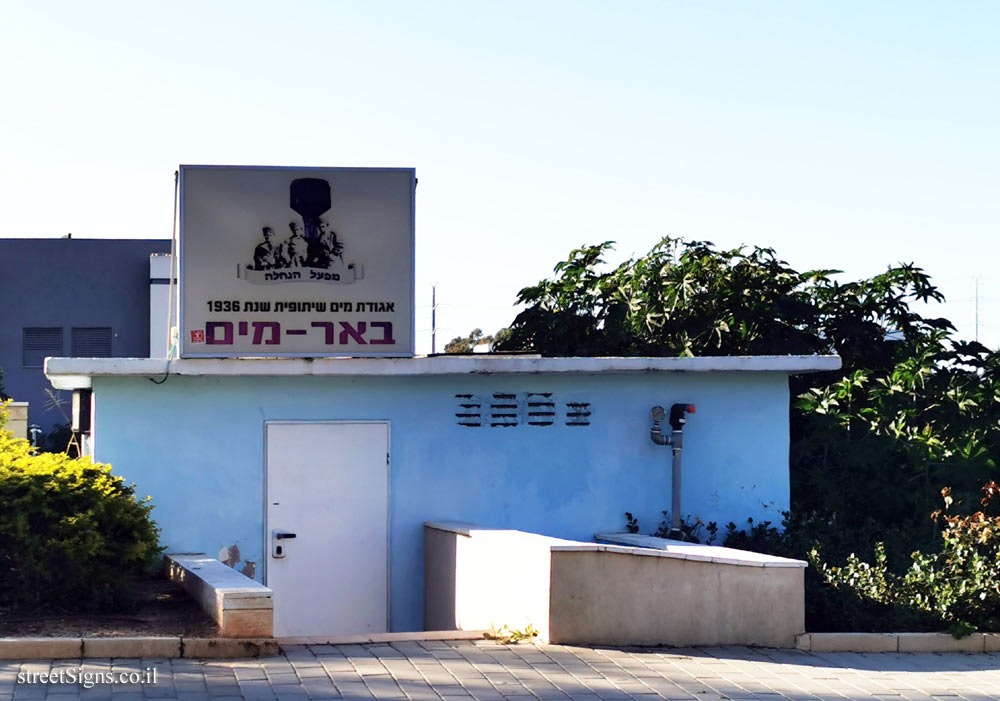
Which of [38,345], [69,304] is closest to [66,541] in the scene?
[69,304]

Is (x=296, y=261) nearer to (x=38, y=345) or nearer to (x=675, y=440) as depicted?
(x=675, y=440)

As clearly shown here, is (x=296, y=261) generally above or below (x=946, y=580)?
above

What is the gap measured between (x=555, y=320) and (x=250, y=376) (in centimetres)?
731

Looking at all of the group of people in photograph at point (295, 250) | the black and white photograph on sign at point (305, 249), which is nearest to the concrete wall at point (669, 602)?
the black and white photograph on sign at point (305, 249)

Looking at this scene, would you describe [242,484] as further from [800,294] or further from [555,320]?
[800,294]

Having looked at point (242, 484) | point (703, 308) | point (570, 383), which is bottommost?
point (242, 484)

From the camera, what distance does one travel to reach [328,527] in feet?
46.0

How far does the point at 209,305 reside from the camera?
13.6 meters

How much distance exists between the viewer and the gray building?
52031 mm

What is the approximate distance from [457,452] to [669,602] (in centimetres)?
395

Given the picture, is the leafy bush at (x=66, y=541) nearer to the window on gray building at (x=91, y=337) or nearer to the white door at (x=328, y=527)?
the white door at (x=328, y=527)

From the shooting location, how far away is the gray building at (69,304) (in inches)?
2048

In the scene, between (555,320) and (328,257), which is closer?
(328,257)

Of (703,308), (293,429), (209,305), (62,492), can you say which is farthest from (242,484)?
(703,308)
